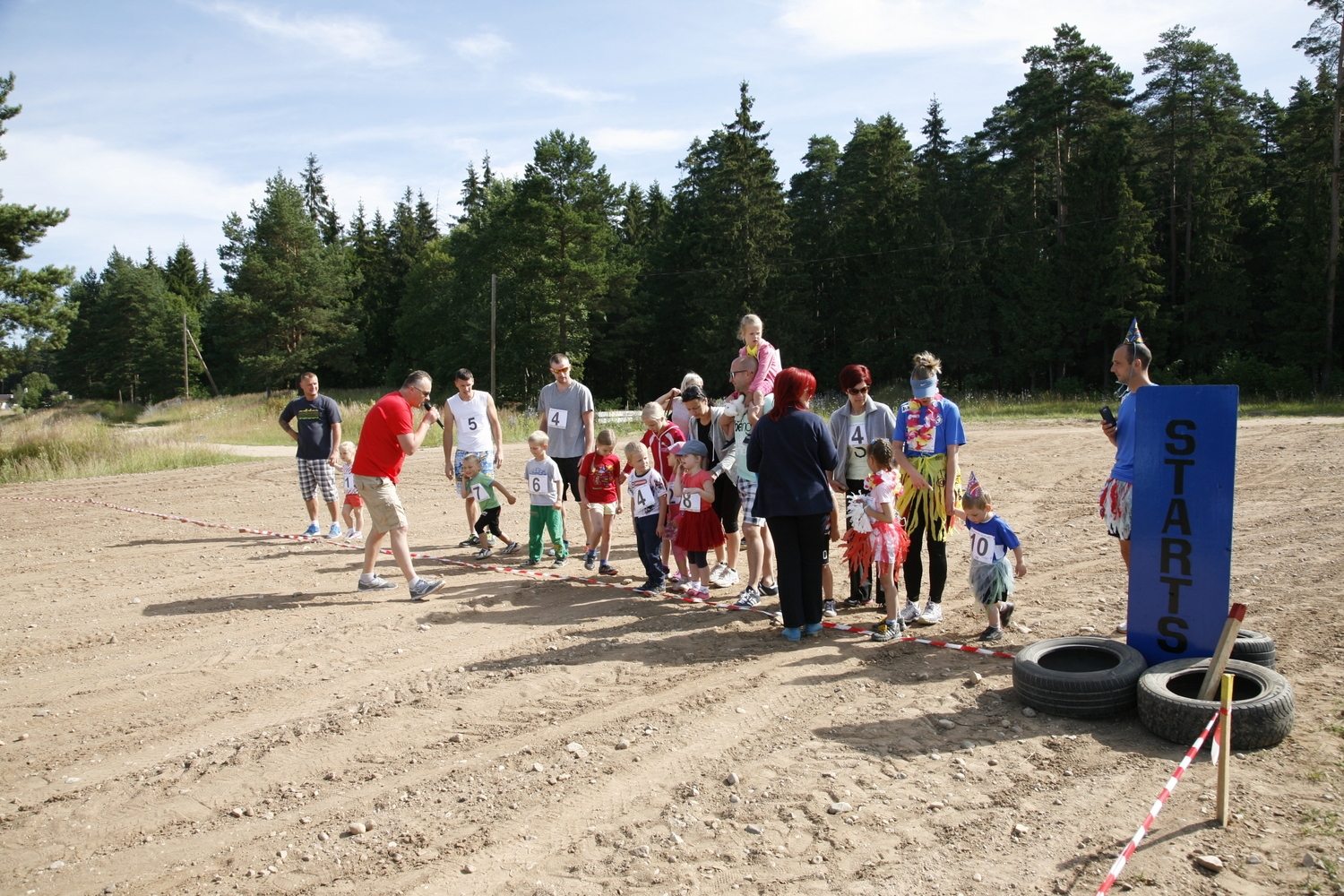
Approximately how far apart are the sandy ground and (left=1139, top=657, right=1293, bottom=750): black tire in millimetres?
145

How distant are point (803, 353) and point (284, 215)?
127 ft

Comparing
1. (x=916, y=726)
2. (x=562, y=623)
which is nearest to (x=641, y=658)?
(x=562, y=623)

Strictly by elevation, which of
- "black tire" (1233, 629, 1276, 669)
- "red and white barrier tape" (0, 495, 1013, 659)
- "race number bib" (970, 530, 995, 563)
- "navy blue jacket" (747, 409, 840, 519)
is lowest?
"red and white barrier tape" (0, 495, 1013, 659)

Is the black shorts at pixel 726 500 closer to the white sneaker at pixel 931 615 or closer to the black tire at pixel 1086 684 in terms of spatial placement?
the white sneaker at pixel 931 615

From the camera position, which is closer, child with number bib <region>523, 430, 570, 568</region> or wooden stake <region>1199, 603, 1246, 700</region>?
wooden stake <region>1199, 603, 1246, 700</region>

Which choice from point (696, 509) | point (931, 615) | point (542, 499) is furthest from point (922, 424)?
point (542, 499)

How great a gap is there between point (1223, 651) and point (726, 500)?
13.8ft

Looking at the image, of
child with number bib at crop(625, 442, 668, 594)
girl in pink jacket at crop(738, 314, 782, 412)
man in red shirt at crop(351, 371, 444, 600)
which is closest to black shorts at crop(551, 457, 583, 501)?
child with number bib at crop(625, 442, 668, 594)

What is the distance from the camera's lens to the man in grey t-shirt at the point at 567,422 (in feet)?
30.8

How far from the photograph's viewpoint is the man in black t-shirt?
35.9 ft

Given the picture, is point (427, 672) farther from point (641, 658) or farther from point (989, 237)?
point (989, 237)

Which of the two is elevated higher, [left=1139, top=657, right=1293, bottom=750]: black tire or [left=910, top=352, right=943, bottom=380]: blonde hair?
[left=910, top=352, right=943, bottom=380]: blonde hair

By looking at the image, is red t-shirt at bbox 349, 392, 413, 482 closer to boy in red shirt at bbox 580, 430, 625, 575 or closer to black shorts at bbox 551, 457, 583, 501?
boy in red shirt at bbox 580, 430, 625, 575

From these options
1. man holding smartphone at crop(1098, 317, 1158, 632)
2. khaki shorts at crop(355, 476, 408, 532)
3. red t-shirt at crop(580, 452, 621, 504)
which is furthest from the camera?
red t-shirt at crop(580, 452, 621, 504)
